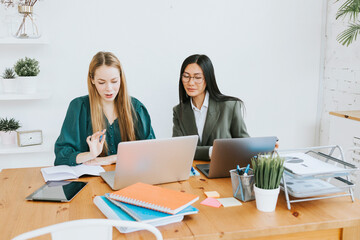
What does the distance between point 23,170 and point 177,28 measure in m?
1.74

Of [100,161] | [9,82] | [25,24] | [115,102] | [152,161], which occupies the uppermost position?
[25,24]

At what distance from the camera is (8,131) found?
2734 mm

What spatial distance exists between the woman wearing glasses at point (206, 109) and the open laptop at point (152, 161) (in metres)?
0.87

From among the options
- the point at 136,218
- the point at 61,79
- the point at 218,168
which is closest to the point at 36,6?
the point at 61,79

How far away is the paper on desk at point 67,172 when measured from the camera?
167 centimetres

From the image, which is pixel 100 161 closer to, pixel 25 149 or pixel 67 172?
pixel 67 172

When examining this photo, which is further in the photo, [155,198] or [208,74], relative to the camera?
[208,74]

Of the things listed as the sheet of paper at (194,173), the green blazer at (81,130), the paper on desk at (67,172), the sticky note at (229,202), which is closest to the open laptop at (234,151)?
the sheet of paper at (194,173)

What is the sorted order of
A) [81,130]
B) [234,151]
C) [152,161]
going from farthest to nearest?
[81,130] → [234,151] → [152,161]

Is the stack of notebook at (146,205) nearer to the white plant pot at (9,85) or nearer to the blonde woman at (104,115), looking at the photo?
the blonde woman at (104,115)

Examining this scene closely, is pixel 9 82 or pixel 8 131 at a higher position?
pixel 9 82

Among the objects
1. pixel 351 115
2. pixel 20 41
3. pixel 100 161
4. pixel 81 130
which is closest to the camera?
pixel 100 161

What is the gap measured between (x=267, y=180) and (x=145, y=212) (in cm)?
44

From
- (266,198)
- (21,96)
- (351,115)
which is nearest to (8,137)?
(21,96)
